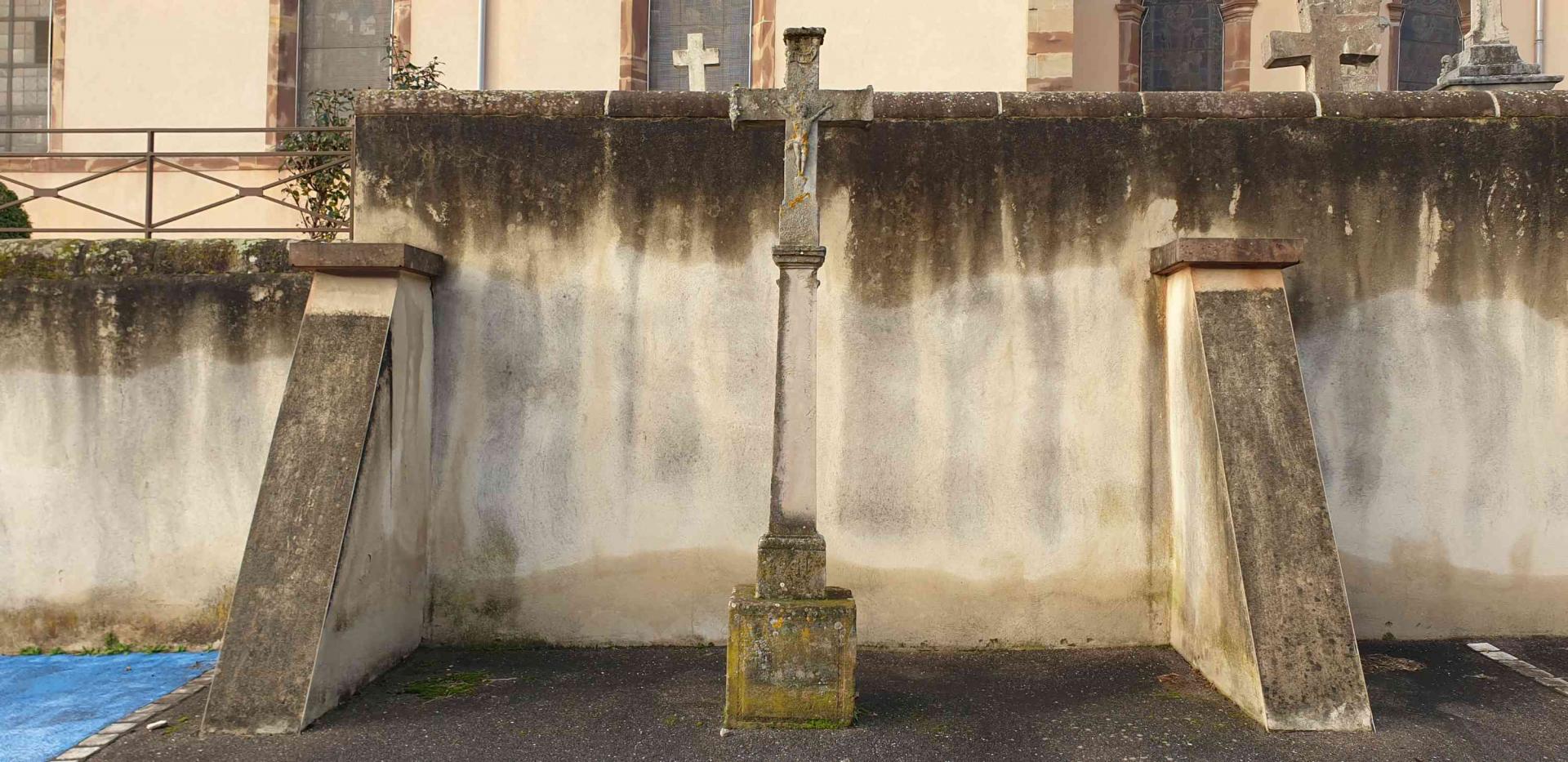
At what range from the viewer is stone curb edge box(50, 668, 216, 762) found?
183 inches

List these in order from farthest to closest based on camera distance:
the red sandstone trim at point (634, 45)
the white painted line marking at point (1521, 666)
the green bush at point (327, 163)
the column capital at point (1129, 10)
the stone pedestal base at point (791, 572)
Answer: the column capital at point (1129, 10) < the red sandstone trim at point (634, 45) < the green bush at point (327, 163) < the white painted line marking at point (1521, 666) < the stone pedestal base at point (791, 572)

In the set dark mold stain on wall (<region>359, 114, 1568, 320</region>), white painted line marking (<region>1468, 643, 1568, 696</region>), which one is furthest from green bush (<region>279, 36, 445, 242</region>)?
white painted line marking (<region>1468, 643, 1568, 696</region>)

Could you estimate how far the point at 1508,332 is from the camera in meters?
6.23

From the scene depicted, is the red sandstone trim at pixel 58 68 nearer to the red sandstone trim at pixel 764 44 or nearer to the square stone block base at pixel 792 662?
the red sandstone trim at pixel 764 44

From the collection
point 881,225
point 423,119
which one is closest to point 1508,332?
point 881,225

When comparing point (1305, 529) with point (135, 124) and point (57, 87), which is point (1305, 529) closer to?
point (135, 124)

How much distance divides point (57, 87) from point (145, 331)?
7.19 metres

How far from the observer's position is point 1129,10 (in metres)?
12.2

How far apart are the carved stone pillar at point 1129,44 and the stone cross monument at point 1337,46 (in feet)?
17.5

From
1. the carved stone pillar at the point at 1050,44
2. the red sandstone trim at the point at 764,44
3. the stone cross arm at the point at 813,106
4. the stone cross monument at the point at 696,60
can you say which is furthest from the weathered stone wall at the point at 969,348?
the red sandstone trim at the point at 764,44

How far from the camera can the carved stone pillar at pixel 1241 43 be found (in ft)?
39.7

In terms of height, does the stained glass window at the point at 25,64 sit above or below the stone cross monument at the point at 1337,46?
above

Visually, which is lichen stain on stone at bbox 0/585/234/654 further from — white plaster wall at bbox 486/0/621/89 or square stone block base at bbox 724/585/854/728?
white plaster wall at bbox 486/0/621/89

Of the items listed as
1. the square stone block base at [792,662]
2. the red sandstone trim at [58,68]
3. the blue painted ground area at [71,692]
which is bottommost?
the blue painted ground area at [71,692]
